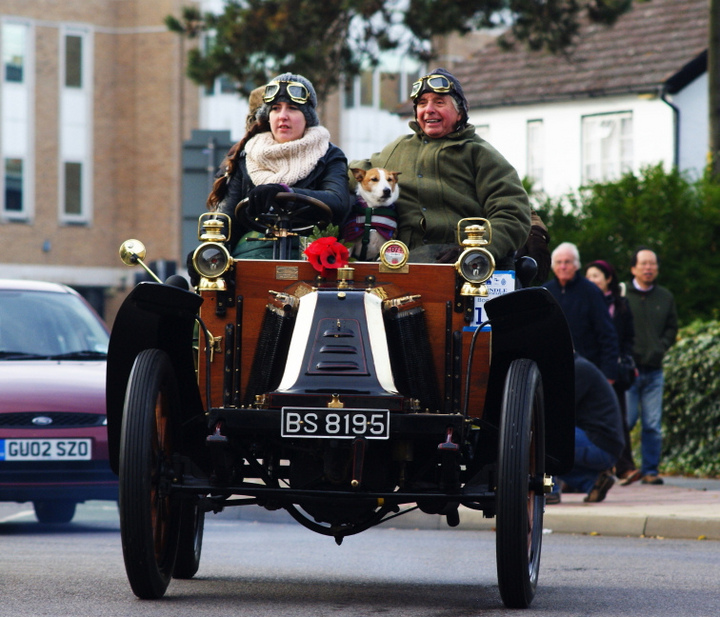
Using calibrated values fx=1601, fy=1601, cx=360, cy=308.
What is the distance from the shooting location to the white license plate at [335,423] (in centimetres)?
620

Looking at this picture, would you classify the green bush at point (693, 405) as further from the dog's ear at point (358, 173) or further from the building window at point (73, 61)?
the building window at point (73, 61)

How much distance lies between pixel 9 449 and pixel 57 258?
1433 inches

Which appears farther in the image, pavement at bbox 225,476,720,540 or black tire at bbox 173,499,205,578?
pavement at bbox 225,476,720,540

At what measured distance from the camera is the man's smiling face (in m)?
7.91

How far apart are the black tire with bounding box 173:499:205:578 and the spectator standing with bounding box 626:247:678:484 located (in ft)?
24.9

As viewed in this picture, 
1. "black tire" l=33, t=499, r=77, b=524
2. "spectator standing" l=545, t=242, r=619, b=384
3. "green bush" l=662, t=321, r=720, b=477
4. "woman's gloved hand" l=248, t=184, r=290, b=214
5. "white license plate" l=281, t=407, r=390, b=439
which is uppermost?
"woman's gloved hand" l=248, t=184, r=290, b=214

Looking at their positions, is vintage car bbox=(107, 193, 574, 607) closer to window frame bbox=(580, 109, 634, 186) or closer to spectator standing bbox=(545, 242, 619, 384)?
spectator standing bbox=(545, 242, 619, 384)

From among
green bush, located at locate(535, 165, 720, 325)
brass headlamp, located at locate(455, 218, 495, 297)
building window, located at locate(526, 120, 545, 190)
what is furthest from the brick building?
brass headlamp, located at locate(455, 218, 495, 297)

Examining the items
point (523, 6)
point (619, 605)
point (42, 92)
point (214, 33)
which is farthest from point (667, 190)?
point (42, 92)

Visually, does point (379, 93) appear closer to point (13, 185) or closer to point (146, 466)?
point (13, 185)

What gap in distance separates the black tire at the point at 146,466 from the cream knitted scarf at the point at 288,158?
4.69ft

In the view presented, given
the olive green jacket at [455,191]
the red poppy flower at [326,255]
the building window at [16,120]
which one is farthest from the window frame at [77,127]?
the red poppy flower at [326,255]

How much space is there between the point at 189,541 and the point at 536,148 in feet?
96.3

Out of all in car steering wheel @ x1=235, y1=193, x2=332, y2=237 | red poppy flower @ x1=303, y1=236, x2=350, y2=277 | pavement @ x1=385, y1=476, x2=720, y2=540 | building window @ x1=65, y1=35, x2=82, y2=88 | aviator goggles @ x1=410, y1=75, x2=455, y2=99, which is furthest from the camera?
building window @ x1=65, y1=35, x2=82, y2=88
